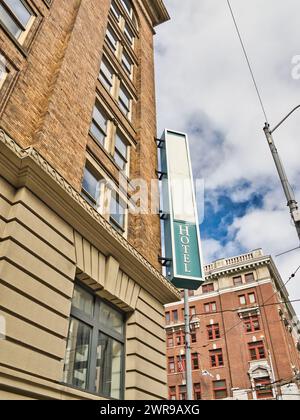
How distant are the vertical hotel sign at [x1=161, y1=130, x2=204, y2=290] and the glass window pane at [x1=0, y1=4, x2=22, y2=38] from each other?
24.8 ft

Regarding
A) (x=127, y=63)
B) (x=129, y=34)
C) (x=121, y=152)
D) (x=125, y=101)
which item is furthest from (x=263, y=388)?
(x=129, y=34)

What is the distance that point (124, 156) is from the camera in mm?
15023

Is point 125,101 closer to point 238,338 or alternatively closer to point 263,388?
point 263,388

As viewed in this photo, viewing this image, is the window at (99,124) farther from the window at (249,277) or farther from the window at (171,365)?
the window at (171,365)

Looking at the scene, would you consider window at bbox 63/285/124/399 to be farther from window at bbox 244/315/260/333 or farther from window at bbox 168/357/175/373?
window at bbox 168/357/175/373

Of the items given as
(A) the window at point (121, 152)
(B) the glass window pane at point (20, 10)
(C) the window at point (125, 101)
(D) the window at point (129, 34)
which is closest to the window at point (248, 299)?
(D) the window at point (129, 34)

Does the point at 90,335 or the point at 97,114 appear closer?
the point at 90,335

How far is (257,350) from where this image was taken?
156ft

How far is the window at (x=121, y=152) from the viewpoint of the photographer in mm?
14414

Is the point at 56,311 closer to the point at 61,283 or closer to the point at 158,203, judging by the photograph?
the point at 61,283

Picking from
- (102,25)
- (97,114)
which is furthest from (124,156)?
(102,25)

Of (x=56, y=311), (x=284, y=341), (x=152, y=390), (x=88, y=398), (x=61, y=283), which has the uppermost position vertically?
(x=284, y=341)
